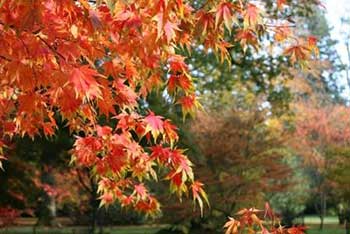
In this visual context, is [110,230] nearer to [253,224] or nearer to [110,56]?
[253,224]

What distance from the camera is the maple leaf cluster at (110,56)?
2537 mm

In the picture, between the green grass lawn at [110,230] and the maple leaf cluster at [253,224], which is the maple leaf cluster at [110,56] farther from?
the green grass lawn at [110,230]

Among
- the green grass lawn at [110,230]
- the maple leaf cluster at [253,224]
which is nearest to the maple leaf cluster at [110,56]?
the maple leaf cluster at [253,224]

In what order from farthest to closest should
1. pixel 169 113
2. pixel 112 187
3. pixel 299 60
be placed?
pixel 169 113 < pixel 112 187 < pixel 299 60

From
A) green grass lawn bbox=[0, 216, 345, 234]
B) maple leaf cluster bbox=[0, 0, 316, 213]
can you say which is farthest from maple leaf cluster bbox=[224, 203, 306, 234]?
green grass lawn bbox=[0, 216, 345, 234]

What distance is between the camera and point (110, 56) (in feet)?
11.5

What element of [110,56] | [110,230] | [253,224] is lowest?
[110,230]

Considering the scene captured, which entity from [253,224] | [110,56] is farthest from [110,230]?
[110,56]

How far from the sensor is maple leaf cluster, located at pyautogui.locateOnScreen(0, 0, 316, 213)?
8.32ft

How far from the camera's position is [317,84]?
41.9 m

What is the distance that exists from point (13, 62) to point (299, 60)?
5.63 ft

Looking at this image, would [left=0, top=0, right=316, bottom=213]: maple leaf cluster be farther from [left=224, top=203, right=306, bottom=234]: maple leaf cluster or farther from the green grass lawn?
the green grass lawn

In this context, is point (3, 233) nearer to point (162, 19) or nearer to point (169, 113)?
point (169, 113)

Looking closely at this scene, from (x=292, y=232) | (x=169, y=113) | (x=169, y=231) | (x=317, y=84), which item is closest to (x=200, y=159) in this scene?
(x=169, y=113)
